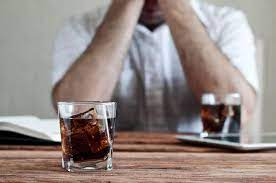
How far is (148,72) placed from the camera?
1.59 metres

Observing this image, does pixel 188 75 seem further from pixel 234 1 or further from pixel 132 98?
pixel 234 1

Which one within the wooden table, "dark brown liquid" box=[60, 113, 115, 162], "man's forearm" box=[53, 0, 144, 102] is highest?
"man's forearm" box=[53, 0, 144, 102]

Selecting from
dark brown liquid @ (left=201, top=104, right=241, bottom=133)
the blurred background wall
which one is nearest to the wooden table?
dark brown liquid @ (left=201, top=104, right=241, bottom=133)

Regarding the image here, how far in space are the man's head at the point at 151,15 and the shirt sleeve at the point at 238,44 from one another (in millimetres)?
211

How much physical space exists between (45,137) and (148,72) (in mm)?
791

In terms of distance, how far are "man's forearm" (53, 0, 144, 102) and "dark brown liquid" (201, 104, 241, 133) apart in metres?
0.41

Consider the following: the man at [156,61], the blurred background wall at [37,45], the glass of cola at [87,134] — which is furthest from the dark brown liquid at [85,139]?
the blurred background wall at [37,45]

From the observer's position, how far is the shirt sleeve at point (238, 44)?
1.56 metres

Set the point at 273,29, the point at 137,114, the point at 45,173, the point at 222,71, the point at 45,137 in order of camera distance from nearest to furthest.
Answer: the point at 45,173 → the point at 45,137 → the point at 222,71 → the point at 137,114 → the point at 273,29

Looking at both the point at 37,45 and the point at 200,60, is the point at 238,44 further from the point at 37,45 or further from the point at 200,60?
the point at 37,45

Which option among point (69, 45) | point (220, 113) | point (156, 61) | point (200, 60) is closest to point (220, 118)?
point (220, 113)

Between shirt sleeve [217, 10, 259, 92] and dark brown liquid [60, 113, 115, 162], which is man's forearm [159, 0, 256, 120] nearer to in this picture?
shirt sleeve [217, 10, 259, 92]

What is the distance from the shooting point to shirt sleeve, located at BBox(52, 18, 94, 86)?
159 cm

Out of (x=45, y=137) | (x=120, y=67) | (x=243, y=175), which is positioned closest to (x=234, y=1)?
(x=120, y=67)
